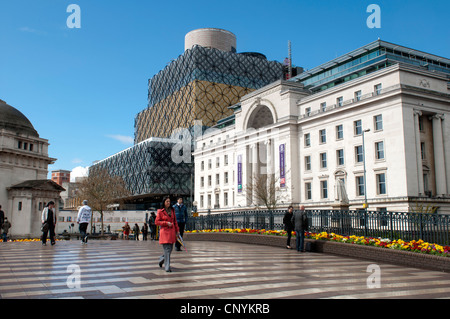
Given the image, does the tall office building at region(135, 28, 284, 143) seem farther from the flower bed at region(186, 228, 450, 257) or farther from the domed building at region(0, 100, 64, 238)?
the flower bed at region(186, 228, 450, 257)

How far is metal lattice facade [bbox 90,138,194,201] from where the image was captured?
292 feet

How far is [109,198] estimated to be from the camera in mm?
65250

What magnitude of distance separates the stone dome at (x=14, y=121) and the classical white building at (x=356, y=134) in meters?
30.8

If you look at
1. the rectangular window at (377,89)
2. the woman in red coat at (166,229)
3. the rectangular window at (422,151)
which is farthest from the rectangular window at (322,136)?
the woman in red coat at (166,229)

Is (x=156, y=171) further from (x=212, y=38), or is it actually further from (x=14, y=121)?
(x=212, y=38)

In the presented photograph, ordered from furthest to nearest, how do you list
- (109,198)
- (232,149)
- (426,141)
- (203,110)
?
(203,110) → (232,149) → (109,198) → (426,141)

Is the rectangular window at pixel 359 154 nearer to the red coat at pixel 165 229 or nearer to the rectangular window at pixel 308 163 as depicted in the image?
the rectangular window at pixel 308 163

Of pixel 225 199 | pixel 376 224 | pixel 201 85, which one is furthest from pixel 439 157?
pixel 201 85

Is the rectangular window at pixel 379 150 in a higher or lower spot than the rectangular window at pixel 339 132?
lower

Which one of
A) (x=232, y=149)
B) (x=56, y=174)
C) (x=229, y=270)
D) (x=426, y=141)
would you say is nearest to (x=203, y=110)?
(x=232, y=149)

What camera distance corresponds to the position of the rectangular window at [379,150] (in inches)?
1801
